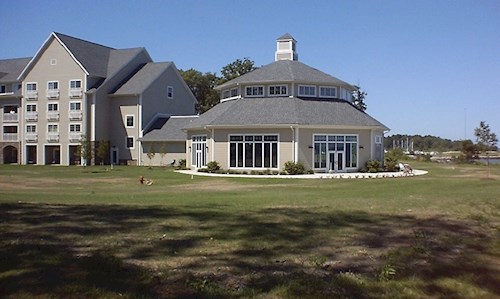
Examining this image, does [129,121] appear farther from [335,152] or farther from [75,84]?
[335,152]

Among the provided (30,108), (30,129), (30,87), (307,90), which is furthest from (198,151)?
(30,87)

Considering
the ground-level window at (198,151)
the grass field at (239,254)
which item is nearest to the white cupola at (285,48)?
the ground-level window at (198,151)

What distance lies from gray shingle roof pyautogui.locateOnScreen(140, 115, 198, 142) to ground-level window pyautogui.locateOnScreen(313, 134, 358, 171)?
64.2 ft

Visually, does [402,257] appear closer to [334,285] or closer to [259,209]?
[334,285]

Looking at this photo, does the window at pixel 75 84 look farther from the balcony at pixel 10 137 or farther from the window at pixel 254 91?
the window at pixel 254 91

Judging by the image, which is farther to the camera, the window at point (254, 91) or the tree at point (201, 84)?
the tree at point (201, 84)

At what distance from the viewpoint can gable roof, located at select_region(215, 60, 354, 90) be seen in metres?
42.6

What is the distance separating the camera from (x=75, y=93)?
189 feet

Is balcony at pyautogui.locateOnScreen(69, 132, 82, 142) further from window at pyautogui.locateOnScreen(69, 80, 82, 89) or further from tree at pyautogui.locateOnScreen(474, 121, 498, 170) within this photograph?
tree at pyautogui.locateOnScreen(474, 121, 498, 170)

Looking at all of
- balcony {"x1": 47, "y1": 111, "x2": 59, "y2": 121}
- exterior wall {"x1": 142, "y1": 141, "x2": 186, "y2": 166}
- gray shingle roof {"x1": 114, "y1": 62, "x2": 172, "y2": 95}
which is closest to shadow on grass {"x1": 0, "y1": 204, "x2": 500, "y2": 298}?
exterior wall {"x1": 142, "y1": 141, "x2": 186, "y2": 166}

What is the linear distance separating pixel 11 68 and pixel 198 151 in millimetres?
39667

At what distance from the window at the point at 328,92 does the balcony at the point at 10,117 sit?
40.7 metres

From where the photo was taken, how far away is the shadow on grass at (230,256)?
6.23 metres

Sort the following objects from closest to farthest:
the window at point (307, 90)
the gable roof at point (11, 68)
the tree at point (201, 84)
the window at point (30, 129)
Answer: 1. the window at point (307, 90)
2. the window at point (30, 129)
3. the gable roof at point (11, 68)
4. the tree at point (201, 84)
